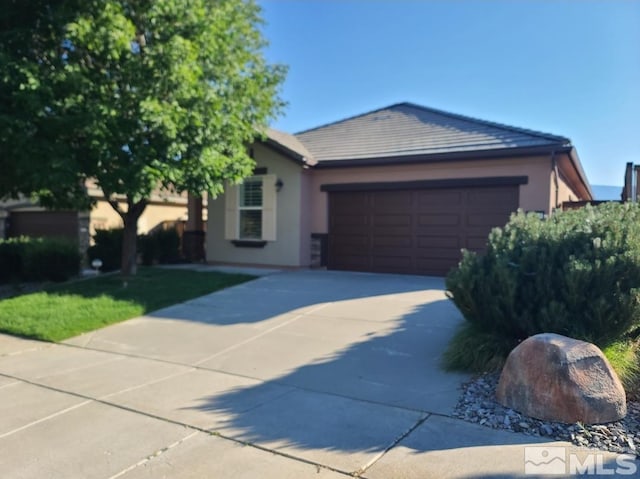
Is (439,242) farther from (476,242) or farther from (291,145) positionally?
(291,145)

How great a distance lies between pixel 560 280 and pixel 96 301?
7.95 meters

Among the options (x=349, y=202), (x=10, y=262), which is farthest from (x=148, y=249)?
(x=349, y=202)

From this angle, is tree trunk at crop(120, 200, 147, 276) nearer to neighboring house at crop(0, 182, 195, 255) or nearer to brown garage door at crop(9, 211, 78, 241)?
neighboring house at crop(0, 182, 195, 255)

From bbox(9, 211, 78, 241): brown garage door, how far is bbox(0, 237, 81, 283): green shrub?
493 cm

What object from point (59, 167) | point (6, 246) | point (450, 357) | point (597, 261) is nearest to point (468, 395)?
point (450, 357)

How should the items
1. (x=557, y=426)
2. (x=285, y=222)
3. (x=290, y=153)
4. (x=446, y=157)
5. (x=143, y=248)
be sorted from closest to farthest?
(x=557, y=426) < (x=446, y=157) < (x=290, y=153) < (x=285, y=222) < (x=143, y=248)

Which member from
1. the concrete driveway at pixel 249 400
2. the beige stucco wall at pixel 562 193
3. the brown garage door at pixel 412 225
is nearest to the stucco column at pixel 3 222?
the brown garage door at pixel 412 225

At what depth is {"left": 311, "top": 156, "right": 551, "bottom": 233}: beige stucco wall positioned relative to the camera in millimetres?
11438

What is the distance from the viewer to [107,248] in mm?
14758

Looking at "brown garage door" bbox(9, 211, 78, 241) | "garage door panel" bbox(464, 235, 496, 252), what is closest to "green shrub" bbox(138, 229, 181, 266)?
"brown garage door" bbox(9, 211, 78, 241)

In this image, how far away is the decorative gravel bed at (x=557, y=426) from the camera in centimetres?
388

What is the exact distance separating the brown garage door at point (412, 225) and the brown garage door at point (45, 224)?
10.6m

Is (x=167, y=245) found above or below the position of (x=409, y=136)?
below

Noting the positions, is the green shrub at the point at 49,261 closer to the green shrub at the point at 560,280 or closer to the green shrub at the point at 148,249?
the green shrub at the point at 148,249
